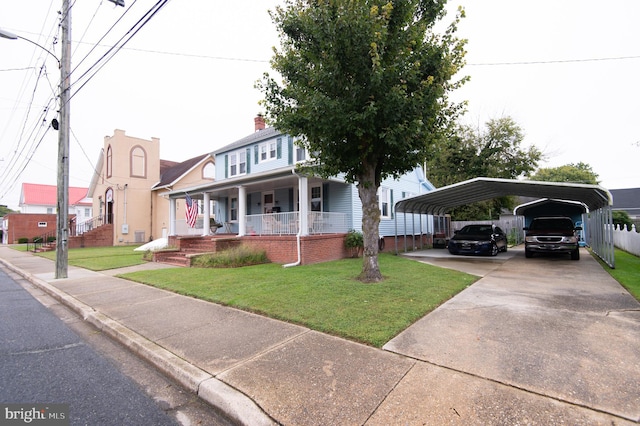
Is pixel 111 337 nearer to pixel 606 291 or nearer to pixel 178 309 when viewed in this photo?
pixel 178 309

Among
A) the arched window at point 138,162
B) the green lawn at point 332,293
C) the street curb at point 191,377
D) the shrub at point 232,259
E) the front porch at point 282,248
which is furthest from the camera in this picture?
the arched window at point 138,162

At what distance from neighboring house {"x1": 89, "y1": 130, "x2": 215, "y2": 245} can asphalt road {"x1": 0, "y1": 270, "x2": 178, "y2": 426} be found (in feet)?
66.2

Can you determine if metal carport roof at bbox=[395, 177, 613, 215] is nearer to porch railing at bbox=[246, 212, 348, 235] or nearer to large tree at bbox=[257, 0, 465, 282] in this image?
porch railing at bbox=[246, 212, 348, 235]

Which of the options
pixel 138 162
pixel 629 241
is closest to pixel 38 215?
pixel 138 162

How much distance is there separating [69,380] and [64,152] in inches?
384

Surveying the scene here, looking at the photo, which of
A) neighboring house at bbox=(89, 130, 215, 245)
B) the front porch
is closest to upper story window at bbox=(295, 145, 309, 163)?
the front porch

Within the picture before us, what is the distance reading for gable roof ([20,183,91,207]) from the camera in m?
42.2

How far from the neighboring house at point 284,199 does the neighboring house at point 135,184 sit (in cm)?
712

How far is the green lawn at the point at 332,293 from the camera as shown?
4.62 metres

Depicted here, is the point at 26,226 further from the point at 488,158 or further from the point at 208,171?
the point at 488,158

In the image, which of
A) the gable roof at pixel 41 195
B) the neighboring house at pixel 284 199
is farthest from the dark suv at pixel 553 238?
the gable roof at pixel 41 195

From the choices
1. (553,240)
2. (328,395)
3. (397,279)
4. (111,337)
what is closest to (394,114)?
(397,279)

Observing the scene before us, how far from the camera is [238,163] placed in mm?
18984

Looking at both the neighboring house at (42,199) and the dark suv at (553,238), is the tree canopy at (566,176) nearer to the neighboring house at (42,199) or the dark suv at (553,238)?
the dark suv at (553,238)
